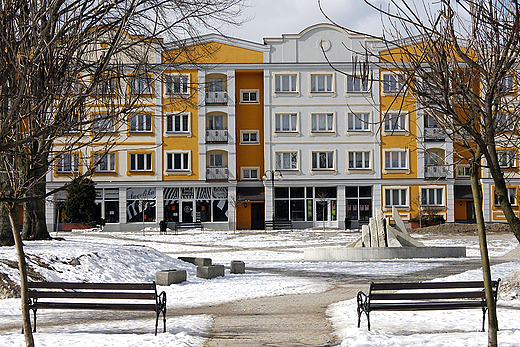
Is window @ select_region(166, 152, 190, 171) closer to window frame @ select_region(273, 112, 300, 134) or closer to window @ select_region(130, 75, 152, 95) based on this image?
window frame @ select_region(273, 112, 300, 134)

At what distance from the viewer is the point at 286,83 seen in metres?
50.9

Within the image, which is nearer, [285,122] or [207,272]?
[207,272]

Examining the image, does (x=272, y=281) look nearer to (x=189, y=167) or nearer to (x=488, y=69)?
(x=488, y=69)

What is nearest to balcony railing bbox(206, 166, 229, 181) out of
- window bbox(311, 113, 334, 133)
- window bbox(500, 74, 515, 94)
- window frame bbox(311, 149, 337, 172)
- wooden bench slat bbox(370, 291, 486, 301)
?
window frame bbox(311, 149, 337, 172)

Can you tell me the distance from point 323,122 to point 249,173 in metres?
7.53

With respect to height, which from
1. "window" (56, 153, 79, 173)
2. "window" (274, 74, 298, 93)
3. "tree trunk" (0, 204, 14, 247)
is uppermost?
"window" (274, 74, 298, 93)

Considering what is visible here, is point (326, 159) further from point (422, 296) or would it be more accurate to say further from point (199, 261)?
point (422, 296)

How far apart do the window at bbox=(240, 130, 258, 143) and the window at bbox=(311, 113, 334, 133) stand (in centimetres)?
500

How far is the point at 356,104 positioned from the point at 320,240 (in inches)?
712

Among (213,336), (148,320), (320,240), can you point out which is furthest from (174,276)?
(320,240)

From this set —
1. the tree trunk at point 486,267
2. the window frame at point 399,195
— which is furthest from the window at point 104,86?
the window frame at point 399,195

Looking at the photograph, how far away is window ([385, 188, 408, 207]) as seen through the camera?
50625 millimetres

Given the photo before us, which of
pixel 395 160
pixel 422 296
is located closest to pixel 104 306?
pixel 422 296

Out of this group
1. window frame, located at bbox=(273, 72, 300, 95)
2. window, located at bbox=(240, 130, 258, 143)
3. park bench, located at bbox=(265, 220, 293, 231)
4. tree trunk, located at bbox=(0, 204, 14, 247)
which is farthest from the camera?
window, located at bbox=(240, 130, 258, 143)
